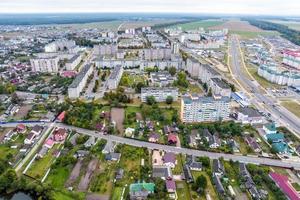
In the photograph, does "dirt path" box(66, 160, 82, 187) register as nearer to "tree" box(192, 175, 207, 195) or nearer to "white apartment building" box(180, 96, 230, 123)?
"tree" box(192, 175, 207, 195)

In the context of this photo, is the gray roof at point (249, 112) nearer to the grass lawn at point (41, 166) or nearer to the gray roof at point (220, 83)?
the gray roof at point (220, 83)

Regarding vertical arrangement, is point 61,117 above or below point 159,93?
below

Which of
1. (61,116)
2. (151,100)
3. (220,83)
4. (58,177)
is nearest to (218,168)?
(58,177)

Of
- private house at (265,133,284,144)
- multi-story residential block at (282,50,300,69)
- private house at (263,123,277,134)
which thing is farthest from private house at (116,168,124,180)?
multi-story residential block at (282,50,300,69)

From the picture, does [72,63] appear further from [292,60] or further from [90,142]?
[292,60]

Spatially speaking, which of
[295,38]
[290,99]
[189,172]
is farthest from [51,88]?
[295,38]

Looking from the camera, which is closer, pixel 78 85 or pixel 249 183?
pixel 249 183
